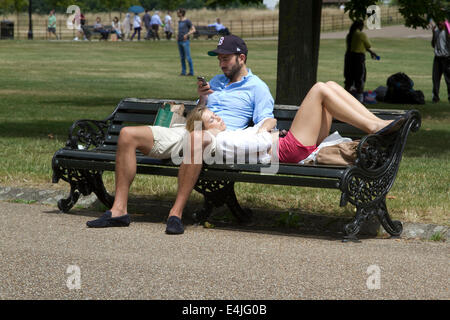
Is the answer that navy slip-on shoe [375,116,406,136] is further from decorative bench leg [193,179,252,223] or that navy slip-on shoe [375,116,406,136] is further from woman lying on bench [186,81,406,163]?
decorative bench leg [193,179,252,223]

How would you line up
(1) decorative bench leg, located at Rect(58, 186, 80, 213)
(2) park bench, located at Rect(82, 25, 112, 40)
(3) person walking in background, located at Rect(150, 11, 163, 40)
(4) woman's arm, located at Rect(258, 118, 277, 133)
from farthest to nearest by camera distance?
(2) park bench, located at Rect(82, 25, 112, 40), (3) person walking in background, located at Rect(150, 11, 163, 40), (1) decorative bench leg, located at Rect(58, 186, 80, 213), (4) woman's arm, located at Rect(258, 118, 277, 133)

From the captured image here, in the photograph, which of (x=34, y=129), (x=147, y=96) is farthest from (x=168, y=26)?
(x=34, y=129)

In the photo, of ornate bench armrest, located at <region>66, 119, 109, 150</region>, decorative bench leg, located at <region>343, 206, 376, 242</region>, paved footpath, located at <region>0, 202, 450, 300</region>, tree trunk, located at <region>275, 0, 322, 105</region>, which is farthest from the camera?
tree trunk, located at <region>275, 0, 322, 105</region>

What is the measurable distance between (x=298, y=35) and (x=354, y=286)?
757cm

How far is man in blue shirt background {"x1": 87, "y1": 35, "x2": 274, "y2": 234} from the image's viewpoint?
21.3 feet

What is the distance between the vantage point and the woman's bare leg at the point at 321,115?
6457 millimetres

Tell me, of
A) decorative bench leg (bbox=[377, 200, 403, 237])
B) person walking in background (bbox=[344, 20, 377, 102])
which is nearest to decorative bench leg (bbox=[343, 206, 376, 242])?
decorative bench leg (bbox=[377, 200, 403, 237])

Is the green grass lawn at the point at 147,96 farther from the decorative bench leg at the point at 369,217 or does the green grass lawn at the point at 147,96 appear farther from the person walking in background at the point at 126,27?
the person walking in background at the point at 126,27

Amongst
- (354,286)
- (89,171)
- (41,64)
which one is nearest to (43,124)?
(89,171)

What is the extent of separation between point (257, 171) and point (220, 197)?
2.28 feet

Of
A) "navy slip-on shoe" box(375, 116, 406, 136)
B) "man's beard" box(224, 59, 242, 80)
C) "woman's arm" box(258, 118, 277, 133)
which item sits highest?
"man's beard" box(224, 59, 242, 80)

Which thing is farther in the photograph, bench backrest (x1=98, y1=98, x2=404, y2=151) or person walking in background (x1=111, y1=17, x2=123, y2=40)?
person walking in background (x1=111, y1=17, x2=123, y2=40)

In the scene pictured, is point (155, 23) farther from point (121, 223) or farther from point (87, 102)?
point (121, 223)

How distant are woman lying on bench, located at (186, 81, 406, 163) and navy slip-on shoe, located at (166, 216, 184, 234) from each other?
70 centimetres
